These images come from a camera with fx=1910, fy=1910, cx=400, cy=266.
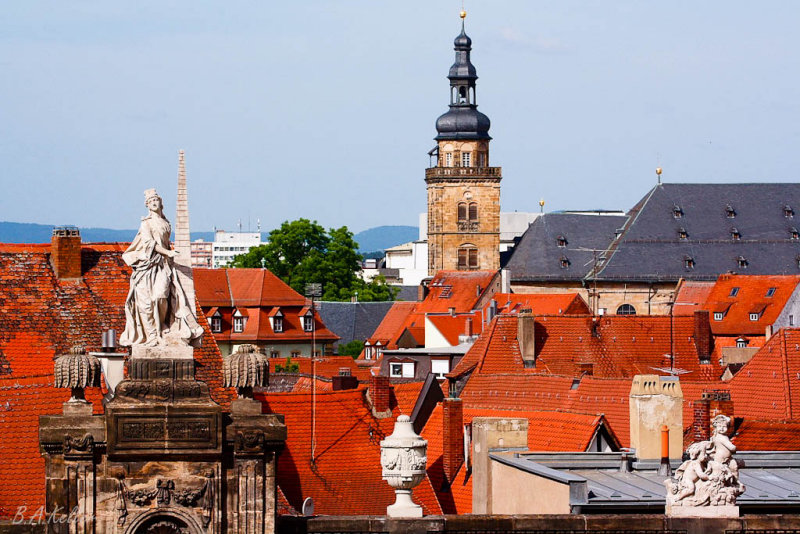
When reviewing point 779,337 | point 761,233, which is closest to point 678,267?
point 761,233

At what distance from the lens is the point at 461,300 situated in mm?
136750

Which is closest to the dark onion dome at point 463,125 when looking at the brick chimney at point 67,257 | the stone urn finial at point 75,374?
the brick chimney at point 67,257

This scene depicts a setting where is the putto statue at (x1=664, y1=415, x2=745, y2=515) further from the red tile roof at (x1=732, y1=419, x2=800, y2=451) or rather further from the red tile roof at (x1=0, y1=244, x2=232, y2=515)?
the red tile roof at (x1=732, y1=419, x2=800, y2=451)

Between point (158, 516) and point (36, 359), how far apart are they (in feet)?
64.2

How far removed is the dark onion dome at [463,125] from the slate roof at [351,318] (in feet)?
125

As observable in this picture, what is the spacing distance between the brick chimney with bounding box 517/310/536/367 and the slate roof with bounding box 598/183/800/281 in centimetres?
9155

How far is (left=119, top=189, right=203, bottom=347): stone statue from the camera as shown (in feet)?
57.1

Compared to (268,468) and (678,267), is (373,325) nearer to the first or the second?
(678,267)

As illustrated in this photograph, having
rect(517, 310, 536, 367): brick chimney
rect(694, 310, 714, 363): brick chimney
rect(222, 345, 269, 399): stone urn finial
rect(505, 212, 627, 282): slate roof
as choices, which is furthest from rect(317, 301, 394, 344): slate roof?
rect(222, 345, 269, 399): stone urn finial

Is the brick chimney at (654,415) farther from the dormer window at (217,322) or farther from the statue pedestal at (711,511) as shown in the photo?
the dormer window at (217,322)

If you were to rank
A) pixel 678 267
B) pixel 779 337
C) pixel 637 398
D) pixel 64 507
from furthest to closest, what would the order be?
pixel 678 267 → pixel 779 337 → pixel 637 398 → pixel 64 507

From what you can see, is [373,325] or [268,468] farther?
[373,325]

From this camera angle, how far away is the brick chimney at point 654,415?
93.5ft

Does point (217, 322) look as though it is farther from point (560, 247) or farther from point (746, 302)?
point (560, 247)
